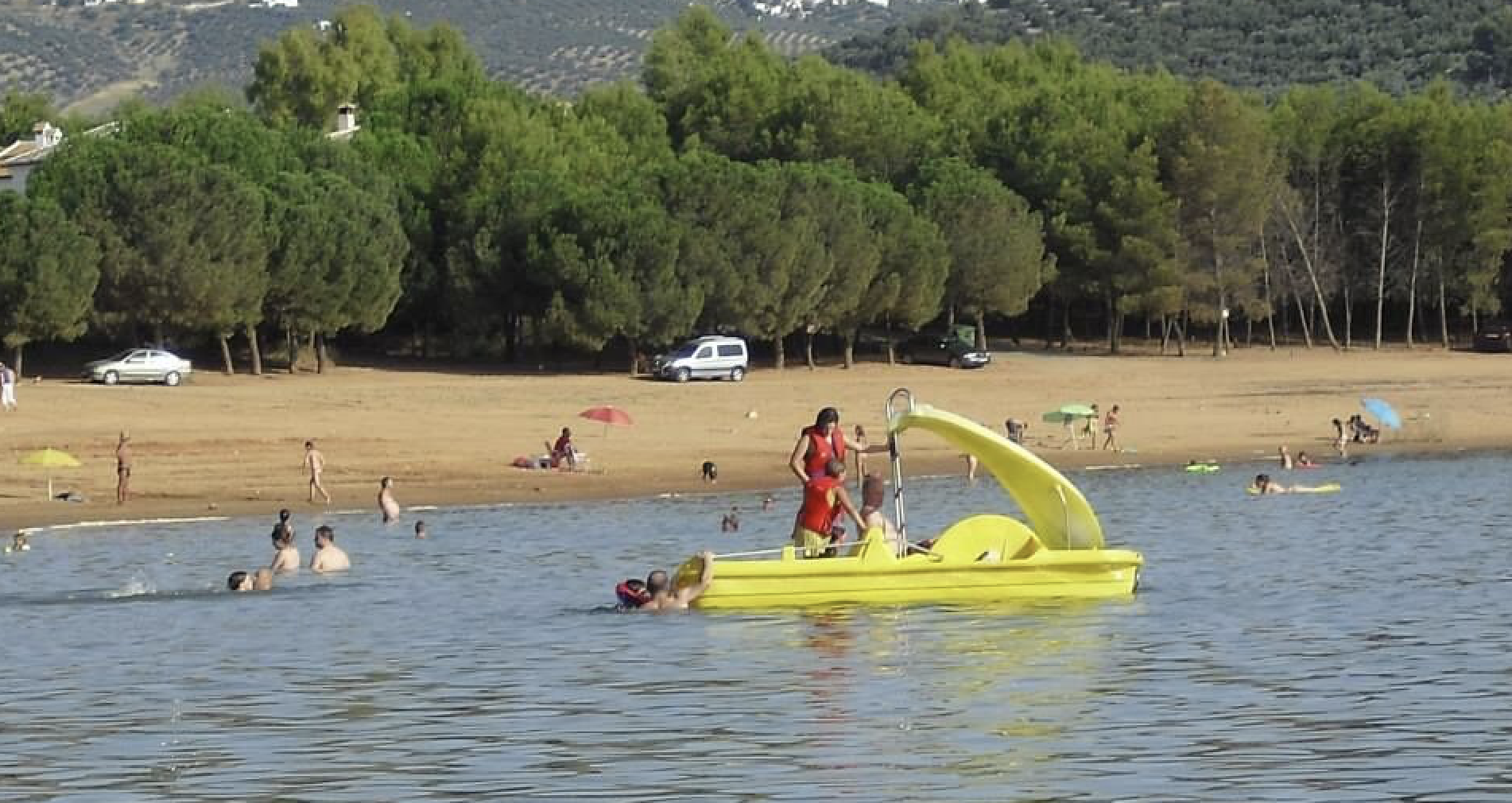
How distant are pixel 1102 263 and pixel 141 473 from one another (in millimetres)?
46516

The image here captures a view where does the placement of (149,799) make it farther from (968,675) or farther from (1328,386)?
(1328,386)

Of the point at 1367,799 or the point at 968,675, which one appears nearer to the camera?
the point at 1367,799

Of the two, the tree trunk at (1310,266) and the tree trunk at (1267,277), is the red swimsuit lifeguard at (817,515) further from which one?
the tree trunk at (1310,266)

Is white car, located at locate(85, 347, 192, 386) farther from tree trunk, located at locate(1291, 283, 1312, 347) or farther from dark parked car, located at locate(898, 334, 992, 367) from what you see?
tree trunk, located at locate(1291, 283, 1312, 347)

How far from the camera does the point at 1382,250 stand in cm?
9075

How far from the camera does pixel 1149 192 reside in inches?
3346

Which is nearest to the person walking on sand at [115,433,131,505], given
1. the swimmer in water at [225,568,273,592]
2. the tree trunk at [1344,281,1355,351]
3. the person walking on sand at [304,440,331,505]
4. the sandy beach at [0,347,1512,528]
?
the sandy beach at [0,347,1512,528]

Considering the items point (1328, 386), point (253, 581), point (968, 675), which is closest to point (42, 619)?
point (253, 581)

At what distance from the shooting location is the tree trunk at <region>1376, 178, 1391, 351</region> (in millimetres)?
89000

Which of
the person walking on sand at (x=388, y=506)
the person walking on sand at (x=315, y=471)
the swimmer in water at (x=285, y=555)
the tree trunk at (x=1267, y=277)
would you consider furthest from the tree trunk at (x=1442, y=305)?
the swimmer in water at (x=285, y=555)

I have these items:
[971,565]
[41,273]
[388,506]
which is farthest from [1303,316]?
[971,565]

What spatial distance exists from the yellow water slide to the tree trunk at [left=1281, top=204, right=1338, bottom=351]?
64.6m

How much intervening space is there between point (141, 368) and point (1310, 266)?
1653 inches

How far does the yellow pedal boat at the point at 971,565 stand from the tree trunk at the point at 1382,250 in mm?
64616
